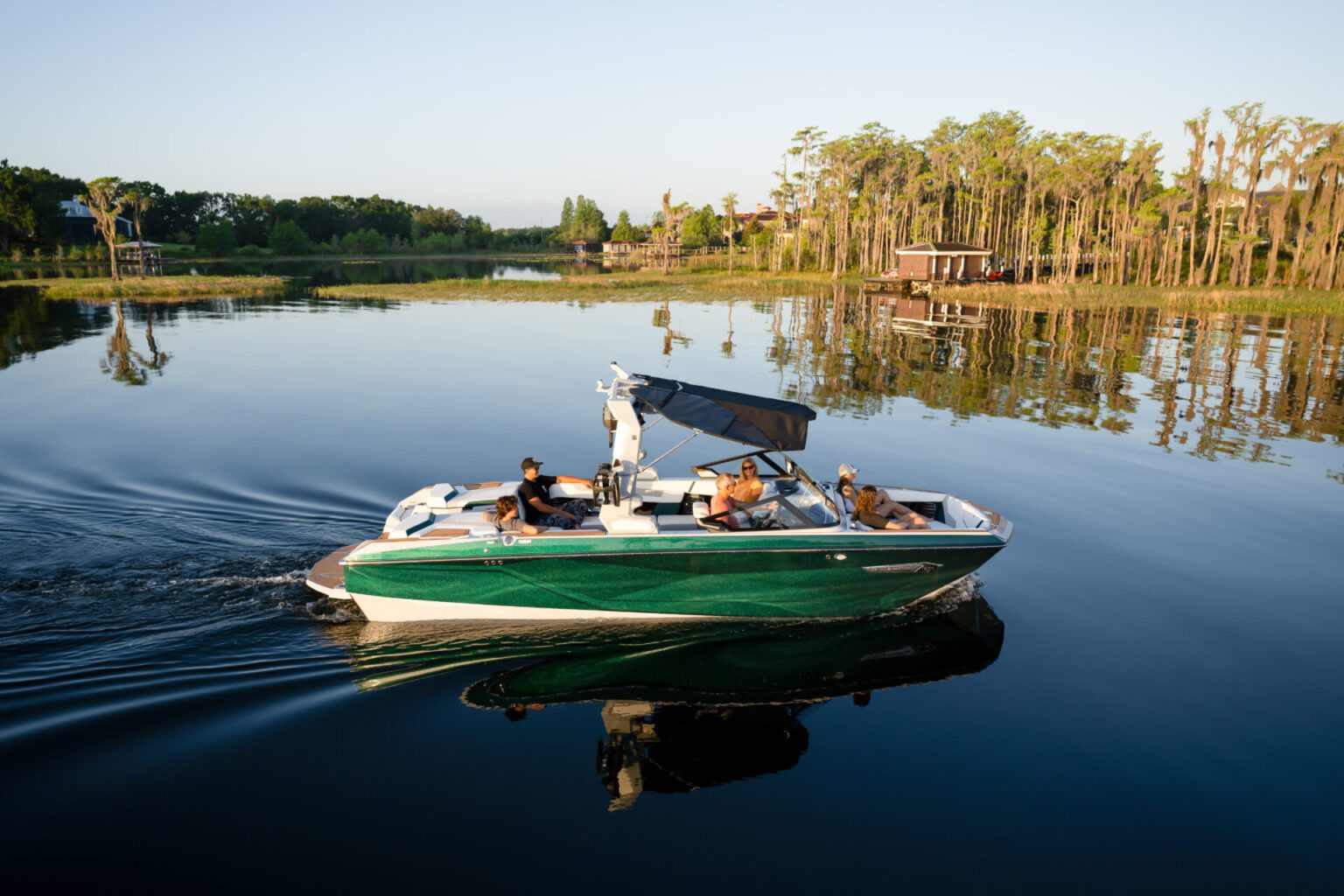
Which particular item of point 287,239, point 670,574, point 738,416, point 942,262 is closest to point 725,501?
point 738,416

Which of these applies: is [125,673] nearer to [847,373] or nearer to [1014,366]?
[847,373]

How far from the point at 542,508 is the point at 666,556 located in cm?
196

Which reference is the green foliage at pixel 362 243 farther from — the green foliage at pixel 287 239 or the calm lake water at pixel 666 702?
the calm lake water at pixel 666 702

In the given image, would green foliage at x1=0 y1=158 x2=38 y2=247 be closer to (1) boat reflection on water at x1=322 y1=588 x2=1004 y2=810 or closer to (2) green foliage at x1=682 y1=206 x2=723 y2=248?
(2) green foliage at x1=682 y1=206 x2=723 y2=248

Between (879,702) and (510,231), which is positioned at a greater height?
(510,231)

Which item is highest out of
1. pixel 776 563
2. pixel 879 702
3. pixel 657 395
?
pixel 657 395

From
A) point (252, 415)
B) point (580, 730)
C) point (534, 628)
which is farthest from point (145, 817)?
point (252, 415)

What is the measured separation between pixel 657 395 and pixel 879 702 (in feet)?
14.5

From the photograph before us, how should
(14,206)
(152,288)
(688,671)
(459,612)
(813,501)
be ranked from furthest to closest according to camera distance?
1. (14,206)
2. (152,288)
3. (813,501)
4. (459,612)
5. (688,671)

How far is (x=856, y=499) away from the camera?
10.6m

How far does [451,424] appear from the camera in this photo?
20359 mm

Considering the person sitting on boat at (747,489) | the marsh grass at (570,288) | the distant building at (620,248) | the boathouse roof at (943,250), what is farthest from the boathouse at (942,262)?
the distant building at (620,248)

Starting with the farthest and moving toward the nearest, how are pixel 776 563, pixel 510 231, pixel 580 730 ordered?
pixel 510 231
pixel 776 563
pixel 580 730

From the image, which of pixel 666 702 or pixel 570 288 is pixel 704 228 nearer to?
pixel 570 288
